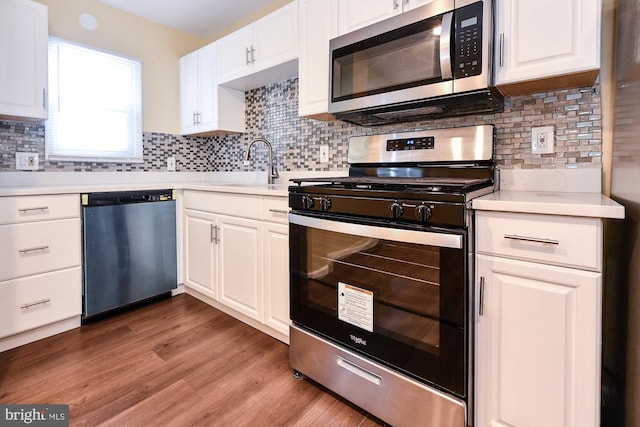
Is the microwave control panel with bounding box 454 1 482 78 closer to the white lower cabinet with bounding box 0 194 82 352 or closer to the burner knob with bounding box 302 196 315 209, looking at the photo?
the burner knob with bounding box 302 196 315 209

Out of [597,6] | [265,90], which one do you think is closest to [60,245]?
[265,90]

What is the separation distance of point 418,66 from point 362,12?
0.48 meters

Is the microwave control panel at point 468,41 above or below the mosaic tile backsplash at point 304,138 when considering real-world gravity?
above

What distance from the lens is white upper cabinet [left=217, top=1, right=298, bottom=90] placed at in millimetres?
2070

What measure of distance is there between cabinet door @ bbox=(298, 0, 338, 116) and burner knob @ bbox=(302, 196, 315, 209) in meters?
0.66

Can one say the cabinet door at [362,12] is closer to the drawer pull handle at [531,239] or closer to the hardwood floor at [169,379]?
the drawer pull handle at [531,239]

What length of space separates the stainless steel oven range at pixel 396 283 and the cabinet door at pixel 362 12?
2.00 ft

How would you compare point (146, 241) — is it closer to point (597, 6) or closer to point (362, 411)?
point (362, 411)

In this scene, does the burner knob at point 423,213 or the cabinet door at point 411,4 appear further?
the cabinet door at point 411,4

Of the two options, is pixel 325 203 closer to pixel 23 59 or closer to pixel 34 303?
pixel 34 303

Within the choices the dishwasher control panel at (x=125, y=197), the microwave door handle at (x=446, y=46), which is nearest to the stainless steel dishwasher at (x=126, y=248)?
the dishwasher control panel at (x=125, y=197)

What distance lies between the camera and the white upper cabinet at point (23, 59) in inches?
80.0

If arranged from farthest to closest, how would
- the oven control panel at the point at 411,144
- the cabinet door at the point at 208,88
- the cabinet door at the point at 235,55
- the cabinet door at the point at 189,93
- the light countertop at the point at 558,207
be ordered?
1. the cabinet door at the point at 189,93
2. the cabinet door at the point at 208,88
3. the cabinet door at the point at 235,55
4. the oven control panel at the point at 411,144
5. the light countertop at the point at 558,207

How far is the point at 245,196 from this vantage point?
2.00m
